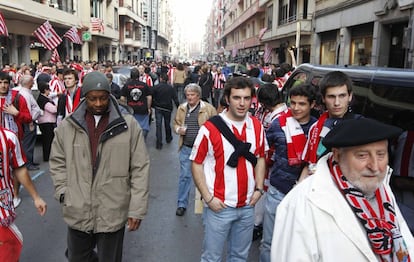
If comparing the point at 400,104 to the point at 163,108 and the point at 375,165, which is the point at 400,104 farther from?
the point at 163,108

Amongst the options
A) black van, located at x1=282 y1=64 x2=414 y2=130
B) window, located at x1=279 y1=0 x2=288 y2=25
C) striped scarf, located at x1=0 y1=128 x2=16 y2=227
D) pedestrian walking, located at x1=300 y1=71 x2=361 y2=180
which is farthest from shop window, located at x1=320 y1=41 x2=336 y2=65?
striped scarf, located at x1=0 y1=128 x2=16 y2=227

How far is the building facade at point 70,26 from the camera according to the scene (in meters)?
21.6

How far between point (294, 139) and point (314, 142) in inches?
17.0

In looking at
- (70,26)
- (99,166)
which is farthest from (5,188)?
(70,26)

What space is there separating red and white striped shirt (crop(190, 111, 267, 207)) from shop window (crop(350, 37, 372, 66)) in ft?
51.1

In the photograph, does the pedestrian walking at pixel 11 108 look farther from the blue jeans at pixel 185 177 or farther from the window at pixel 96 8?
the window at pixel 96 8

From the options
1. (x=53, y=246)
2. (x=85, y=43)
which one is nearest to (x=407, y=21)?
(x=53, y=246)

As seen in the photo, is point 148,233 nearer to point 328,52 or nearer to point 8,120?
point 8,120

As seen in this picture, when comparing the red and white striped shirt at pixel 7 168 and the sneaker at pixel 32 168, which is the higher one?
the red and white striped shirt at pixel 7 168

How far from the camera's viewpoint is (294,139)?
3625 millimetres

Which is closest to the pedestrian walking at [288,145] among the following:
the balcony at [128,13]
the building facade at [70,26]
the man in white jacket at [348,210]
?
the man in white jacket at [348,210]

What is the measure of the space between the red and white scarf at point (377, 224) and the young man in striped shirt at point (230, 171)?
1.44 meters

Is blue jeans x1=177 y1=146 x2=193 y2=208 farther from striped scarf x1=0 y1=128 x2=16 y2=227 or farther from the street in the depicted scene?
striped scarf x1=0 y1=128 x2=16 y2=227

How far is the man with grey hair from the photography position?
5836 mm
